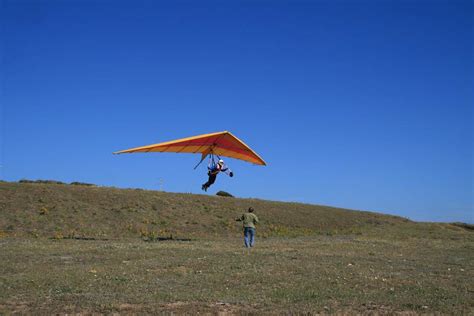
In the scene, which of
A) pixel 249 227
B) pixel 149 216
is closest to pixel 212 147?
pixel 249 227

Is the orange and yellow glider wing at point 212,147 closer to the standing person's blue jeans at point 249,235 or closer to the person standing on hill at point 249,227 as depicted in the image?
the person standing on hill at point 249,227

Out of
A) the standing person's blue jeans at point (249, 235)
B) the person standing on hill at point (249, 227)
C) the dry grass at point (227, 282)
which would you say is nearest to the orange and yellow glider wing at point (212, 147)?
the person standing on hill at point (249, 227)

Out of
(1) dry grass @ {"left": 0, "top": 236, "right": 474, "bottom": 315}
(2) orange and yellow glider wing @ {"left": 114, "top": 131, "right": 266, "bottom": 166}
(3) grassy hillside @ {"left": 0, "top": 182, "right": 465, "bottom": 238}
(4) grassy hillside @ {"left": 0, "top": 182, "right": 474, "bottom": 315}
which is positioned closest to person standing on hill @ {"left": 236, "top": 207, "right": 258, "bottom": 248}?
(4) grassy hillside @ {"left": 0, "top": 182, "right": 474, "bottom": 315}

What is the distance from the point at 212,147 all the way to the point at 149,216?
449 inches

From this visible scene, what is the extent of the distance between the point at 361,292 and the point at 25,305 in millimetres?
7285

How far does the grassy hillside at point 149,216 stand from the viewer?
1298 inches

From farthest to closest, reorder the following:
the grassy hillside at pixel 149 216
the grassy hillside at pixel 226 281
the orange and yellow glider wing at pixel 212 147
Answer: the grassy hillside at pixel 149 216 → the orange and yellow glider wing at pixel 212 147 → the grassy hillside at pixel 226 281

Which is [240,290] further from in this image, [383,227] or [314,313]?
[383,227]

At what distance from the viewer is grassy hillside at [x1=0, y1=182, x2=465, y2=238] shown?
32969mm

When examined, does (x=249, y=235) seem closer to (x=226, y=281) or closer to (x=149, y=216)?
(x=226, y=281)

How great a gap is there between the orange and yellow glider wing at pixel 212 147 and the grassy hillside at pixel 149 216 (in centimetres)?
626

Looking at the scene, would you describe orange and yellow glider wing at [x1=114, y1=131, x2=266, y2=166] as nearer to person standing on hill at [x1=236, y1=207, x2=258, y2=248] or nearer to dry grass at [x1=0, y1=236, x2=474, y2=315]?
person standing on hill at [x1=236, y1=207, x2=258, y2=248]

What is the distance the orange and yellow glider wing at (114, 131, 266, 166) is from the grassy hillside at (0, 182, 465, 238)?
6.26m

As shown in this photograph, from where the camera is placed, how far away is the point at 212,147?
2939 cm
